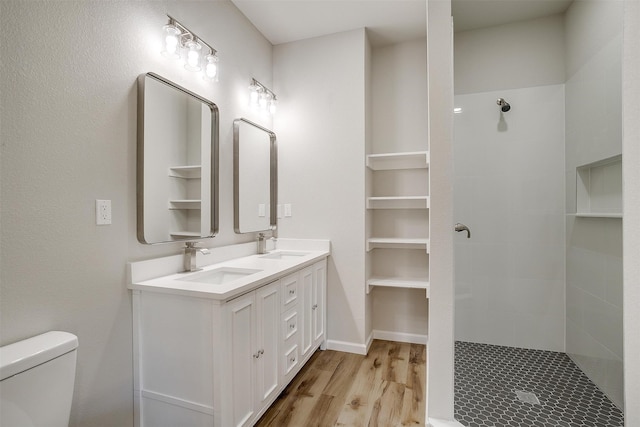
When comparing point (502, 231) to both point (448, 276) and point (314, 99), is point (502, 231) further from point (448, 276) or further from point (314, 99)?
point (314, 99)

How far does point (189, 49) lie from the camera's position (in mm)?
1840

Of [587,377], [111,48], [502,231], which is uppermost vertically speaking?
[111,48]

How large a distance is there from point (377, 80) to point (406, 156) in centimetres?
85

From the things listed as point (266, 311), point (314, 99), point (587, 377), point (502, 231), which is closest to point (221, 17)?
point (314, 99)

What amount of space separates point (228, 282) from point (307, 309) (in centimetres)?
71

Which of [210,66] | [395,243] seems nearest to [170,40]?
[210,66]

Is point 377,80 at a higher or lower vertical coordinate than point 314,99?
higher

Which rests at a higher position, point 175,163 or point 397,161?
point 397,161

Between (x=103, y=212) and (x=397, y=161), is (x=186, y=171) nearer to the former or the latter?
(x=103, y=212)

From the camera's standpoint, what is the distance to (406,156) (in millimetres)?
2713

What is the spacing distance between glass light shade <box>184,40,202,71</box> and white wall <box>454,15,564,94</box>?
5.33ft

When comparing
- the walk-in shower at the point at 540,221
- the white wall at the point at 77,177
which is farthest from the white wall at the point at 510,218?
the white wall at the point at 77,177

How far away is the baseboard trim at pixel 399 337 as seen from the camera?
9.29 feet

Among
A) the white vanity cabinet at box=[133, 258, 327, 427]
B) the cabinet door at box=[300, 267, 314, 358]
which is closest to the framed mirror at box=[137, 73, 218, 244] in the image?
the white vanity cabinet at box=[133, 258, 327, 427]
